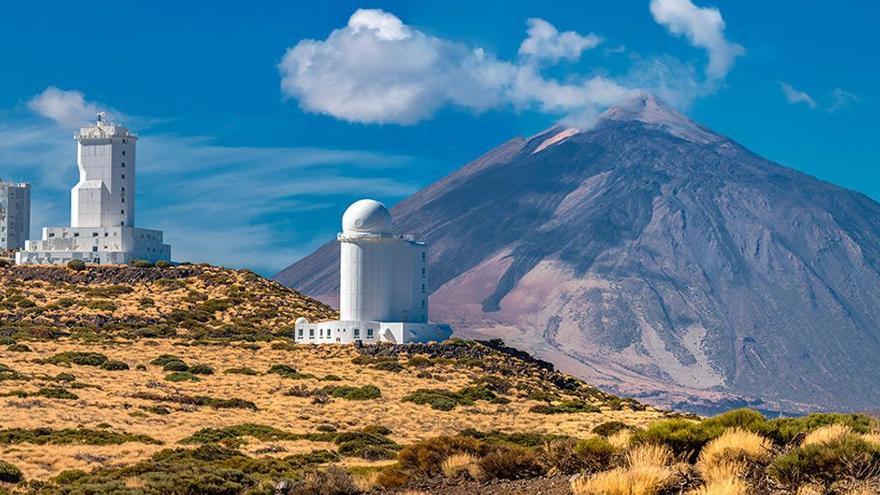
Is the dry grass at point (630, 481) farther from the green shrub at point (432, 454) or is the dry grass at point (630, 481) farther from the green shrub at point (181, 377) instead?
the green shrub at point (181, 377)

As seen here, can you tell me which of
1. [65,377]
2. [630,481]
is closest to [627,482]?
[630,481]

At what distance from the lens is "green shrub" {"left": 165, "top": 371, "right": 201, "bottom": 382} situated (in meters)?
61.6

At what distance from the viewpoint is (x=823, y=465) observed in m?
19.6

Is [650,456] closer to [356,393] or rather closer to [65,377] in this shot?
[356,393]

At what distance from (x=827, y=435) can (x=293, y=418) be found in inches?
1354

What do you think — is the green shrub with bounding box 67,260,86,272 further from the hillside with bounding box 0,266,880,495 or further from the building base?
the building base

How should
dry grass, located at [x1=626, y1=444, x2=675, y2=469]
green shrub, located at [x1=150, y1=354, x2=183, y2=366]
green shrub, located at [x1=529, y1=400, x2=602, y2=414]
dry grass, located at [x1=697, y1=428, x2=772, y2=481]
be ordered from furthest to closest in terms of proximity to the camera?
green shrub, located at [x1=150, y1=354, x2=183, y2=366], green shrub, located at [x1=529, y1=400, x2=602, y2=414], dry grass, located at [x1=626, y1=444, x2=675, y2=469], dry grass, located at [x1=697, y1=428, x2=772, y2=481]

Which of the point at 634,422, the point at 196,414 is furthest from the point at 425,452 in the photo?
the point at 634,422

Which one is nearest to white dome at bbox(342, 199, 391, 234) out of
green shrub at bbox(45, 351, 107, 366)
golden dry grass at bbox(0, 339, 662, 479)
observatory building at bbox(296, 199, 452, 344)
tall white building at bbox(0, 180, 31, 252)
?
observatory building at bbox(296, 199, 452, 344)

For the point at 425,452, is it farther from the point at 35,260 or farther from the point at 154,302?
the point at 35,260

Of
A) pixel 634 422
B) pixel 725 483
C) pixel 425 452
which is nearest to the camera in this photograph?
pixel 725 483

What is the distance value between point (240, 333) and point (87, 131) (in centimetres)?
2505

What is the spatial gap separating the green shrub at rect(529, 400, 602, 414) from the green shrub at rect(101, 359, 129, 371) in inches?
701

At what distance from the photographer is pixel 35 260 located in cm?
9394
